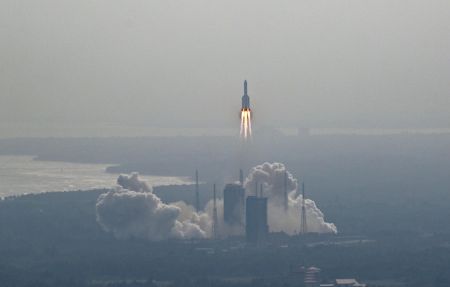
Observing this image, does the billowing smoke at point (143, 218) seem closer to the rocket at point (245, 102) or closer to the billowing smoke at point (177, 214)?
the billowing smoke at point (177, 214)

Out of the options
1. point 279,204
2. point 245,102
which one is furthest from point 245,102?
point 279,204

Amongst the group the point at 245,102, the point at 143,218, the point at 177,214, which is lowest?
the point at 143,218

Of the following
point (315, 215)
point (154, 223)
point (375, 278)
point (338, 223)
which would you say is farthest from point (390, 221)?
point (375, 278)

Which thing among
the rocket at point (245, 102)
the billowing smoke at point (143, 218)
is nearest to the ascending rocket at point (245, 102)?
the rocket at point (245, 102)

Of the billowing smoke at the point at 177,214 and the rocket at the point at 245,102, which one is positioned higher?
the rocket at the point at 245,102

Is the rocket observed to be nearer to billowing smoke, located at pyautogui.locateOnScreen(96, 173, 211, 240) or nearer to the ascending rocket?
the ascending rocket

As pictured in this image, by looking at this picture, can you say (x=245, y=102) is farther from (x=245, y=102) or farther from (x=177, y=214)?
(x=177, y=214)
